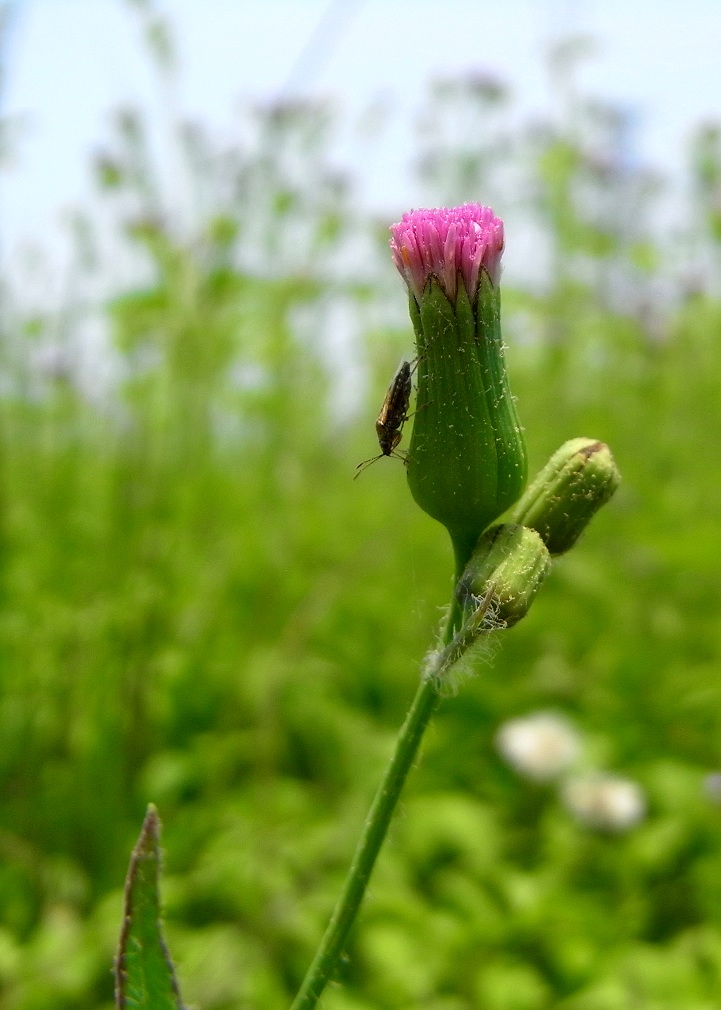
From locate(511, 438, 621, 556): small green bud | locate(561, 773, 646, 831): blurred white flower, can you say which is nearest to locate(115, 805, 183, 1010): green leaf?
locate(511, 438, 621, 556): small green bud

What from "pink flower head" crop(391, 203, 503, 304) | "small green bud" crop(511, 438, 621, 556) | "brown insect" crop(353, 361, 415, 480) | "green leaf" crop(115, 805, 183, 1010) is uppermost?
"pink flower head" crop(391, 203, 503, 304)

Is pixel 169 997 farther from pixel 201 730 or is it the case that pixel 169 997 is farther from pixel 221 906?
pixel 201 730

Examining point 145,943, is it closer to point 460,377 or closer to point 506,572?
point 506,572

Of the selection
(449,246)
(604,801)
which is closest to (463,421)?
(449,246)

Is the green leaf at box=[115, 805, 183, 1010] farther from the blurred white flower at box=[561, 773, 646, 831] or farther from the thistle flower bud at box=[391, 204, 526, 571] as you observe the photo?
the blurred white flower at box=[561, 773, 646, 831]

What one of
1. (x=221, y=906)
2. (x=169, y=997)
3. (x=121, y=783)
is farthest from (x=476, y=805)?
(x=169, y=997)

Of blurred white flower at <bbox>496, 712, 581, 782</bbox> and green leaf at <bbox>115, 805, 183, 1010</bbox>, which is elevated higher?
blurred white flower at <bbox>496, 712, 581, 782</bbox>

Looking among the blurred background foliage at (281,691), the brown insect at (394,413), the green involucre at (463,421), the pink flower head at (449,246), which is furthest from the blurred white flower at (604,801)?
the pink flower head at (449,246)
